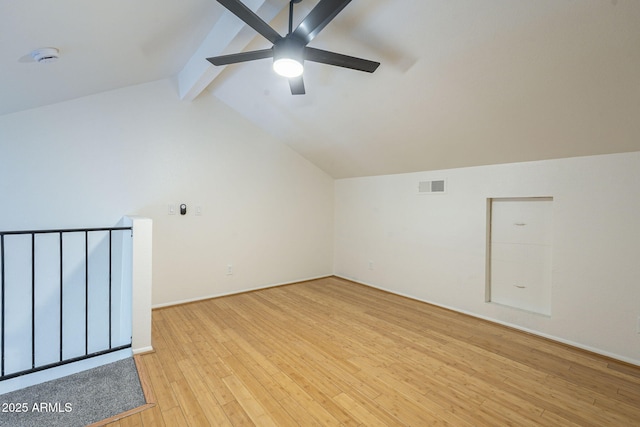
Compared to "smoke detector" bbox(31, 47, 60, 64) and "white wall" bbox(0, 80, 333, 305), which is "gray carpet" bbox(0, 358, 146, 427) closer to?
"white wall" bbox(0, 80, 333, 305)

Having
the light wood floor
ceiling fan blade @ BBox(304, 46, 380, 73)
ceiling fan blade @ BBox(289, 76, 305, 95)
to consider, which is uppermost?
ceiling fan blade @ BBox(304, 46, 380, 73)

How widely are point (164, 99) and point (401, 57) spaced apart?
286 centimetres

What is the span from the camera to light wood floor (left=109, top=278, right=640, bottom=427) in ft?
6.18

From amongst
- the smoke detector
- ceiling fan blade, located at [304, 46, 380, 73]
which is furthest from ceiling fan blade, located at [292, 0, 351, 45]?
the smoke detector

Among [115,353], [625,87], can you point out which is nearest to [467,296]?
[625,87]

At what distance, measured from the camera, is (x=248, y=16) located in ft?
5.70

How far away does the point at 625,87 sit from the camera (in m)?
2.04

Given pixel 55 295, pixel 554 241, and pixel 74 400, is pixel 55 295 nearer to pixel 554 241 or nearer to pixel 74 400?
pixel 74 400

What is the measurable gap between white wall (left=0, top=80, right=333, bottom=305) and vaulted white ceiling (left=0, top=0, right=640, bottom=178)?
0.28 metres

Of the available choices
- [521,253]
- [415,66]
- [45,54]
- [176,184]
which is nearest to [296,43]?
[415,66]

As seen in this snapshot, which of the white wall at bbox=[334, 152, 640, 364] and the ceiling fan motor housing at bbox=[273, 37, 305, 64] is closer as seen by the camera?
the ceiling fan motor housing at bbox=[273, 37, 305, 64]

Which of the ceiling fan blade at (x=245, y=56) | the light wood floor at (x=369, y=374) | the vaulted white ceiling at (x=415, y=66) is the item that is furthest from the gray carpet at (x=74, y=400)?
the ceiling fan blade at (x=245, y=56)

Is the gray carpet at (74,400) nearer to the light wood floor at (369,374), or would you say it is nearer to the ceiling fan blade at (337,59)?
the light wood floor at (369,374)

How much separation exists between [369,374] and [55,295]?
3.22m
